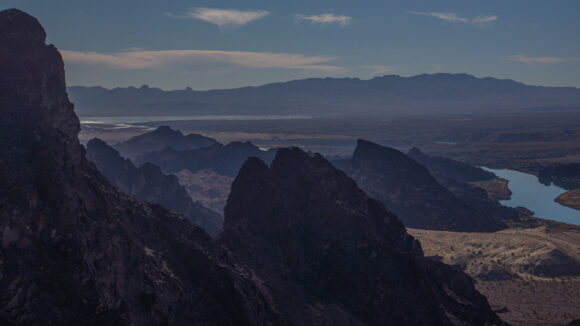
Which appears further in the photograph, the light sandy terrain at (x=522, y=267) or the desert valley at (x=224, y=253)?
the light sandy terrain at (x=522, y=267)

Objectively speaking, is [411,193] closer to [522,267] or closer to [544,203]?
[522,267]

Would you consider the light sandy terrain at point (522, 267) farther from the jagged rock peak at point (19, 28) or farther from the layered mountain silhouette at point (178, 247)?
the jagged rock peak at point (19, 28)

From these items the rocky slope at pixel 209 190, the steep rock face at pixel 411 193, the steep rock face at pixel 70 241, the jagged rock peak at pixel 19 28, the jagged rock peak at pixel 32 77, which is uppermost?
the jagged rock peak at pixel 19 28

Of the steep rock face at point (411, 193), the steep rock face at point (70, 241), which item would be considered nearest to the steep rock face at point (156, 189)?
the steep rock face at point (411, 193)

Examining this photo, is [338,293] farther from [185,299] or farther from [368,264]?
Answer: [185,299]

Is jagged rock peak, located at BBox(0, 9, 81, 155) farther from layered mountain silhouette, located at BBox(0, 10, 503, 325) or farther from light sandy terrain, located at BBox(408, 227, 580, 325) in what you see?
light sandy terrain, located at BBox(408, 227, 580, 325)

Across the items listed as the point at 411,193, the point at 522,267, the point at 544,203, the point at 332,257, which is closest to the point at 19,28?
the point at 332,257

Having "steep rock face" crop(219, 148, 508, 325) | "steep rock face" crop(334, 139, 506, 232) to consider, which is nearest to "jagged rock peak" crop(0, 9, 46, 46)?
"steep rock face" crop(219, 148, 508, 325)
